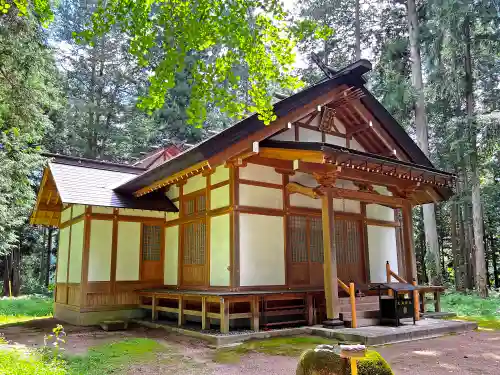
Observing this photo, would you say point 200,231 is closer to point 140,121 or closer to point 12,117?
point 12,117

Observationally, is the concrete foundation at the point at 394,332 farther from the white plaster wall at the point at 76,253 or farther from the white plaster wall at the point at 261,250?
the white plaster wall at the point at 76,253

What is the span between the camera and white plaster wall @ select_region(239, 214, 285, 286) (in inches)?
340

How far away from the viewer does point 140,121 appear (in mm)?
26266

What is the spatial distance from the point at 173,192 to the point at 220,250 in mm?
3329

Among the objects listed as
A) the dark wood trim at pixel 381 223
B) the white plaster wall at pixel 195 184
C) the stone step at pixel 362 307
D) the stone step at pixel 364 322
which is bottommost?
the stone step at pixel 364 322

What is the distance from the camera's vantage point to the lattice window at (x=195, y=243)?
31.7 ft

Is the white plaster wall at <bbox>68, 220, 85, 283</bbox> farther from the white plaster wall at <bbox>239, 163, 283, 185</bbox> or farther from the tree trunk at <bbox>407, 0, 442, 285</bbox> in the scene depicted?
the tree trunk at <bbox>407, 0, 442, 285</bbox>

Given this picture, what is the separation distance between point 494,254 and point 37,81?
97.9ft

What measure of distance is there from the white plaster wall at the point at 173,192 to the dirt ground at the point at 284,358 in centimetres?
396

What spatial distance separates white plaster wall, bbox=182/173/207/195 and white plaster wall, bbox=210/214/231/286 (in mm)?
1108

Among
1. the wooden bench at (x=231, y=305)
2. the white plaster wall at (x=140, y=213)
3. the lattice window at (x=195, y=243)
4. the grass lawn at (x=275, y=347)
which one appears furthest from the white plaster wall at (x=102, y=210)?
the grass lawn at (x=275, y=347)

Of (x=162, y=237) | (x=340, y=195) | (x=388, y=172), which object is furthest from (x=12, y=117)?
(x=388, y=172)

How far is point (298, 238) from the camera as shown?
9570 millimetres

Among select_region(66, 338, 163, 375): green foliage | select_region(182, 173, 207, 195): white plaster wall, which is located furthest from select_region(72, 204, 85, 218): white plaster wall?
select_region(66, 338, 163, 375): green foliage
